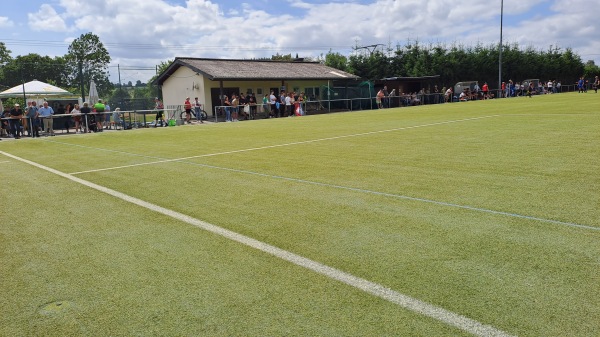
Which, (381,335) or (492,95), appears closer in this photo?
(381,335)

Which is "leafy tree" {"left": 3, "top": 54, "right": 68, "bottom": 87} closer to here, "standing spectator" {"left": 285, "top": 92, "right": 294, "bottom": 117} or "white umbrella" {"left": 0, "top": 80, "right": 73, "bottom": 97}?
"white umbrella" {"left": 0, "top": 80, "right": 73, "bottom": 97}

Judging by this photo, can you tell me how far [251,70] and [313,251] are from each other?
33321 millimetres

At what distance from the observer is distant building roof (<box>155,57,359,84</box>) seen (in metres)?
33.0

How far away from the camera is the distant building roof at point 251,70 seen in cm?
3303

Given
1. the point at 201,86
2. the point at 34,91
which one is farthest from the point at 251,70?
the point at 34,91

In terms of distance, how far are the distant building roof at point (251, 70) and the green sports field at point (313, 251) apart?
25.6 meters

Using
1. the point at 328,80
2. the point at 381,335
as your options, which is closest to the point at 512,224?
the point at 381,335

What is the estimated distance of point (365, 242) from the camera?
4195mm

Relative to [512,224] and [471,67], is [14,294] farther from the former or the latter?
[471,67]

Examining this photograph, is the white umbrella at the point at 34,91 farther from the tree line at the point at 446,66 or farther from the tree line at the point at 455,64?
the tree line at the point at 455,64

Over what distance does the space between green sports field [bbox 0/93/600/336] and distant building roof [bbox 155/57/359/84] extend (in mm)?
25625

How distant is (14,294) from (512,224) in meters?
4.40

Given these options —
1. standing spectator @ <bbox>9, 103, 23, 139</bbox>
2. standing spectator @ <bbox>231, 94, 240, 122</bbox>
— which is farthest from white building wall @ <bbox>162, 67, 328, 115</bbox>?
standing spectator @ <bbox>9, 103, 23, 139</bbox>

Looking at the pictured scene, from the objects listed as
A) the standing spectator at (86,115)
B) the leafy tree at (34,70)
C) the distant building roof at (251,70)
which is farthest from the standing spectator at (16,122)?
the leafy tree at (34,70)
